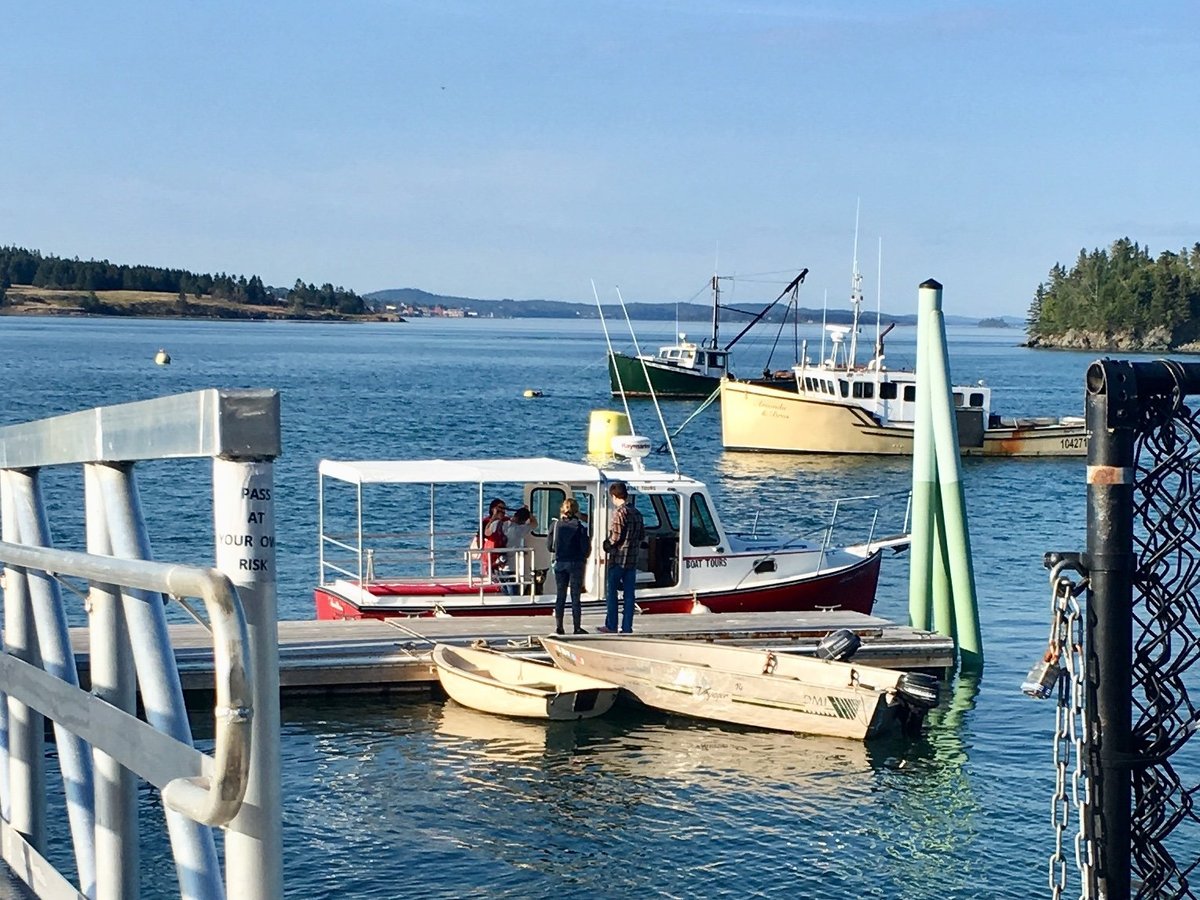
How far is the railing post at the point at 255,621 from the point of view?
2.57 m

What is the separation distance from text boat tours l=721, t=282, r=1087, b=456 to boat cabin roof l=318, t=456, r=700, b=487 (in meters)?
36.4

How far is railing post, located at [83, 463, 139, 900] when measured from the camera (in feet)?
11.4

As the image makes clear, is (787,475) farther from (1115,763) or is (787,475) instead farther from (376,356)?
(376,356)

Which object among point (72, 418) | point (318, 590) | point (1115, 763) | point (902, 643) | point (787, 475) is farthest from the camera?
point (787, 475)

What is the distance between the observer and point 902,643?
18188 millimetres

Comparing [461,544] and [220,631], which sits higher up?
[220,631]

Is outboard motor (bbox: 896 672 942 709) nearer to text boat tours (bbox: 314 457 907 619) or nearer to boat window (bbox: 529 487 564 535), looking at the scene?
text boat tours (bbox: 314 457 907 619)

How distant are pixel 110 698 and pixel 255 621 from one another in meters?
1.17

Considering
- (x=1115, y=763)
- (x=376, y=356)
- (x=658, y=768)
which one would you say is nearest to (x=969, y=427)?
(x=658, y=768)

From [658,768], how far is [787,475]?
122 ft

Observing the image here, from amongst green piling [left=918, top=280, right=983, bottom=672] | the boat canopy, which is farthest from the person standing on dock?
green piling [left=918, top=280, right=983, bottom=672]

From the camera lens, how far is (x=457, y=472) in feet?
61.5

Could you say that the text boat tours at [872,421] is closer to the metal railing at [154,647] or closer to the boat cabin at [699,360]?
the boat cabin at [699,360]

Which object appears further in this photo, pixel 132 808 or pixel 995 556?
pixel 995 556
